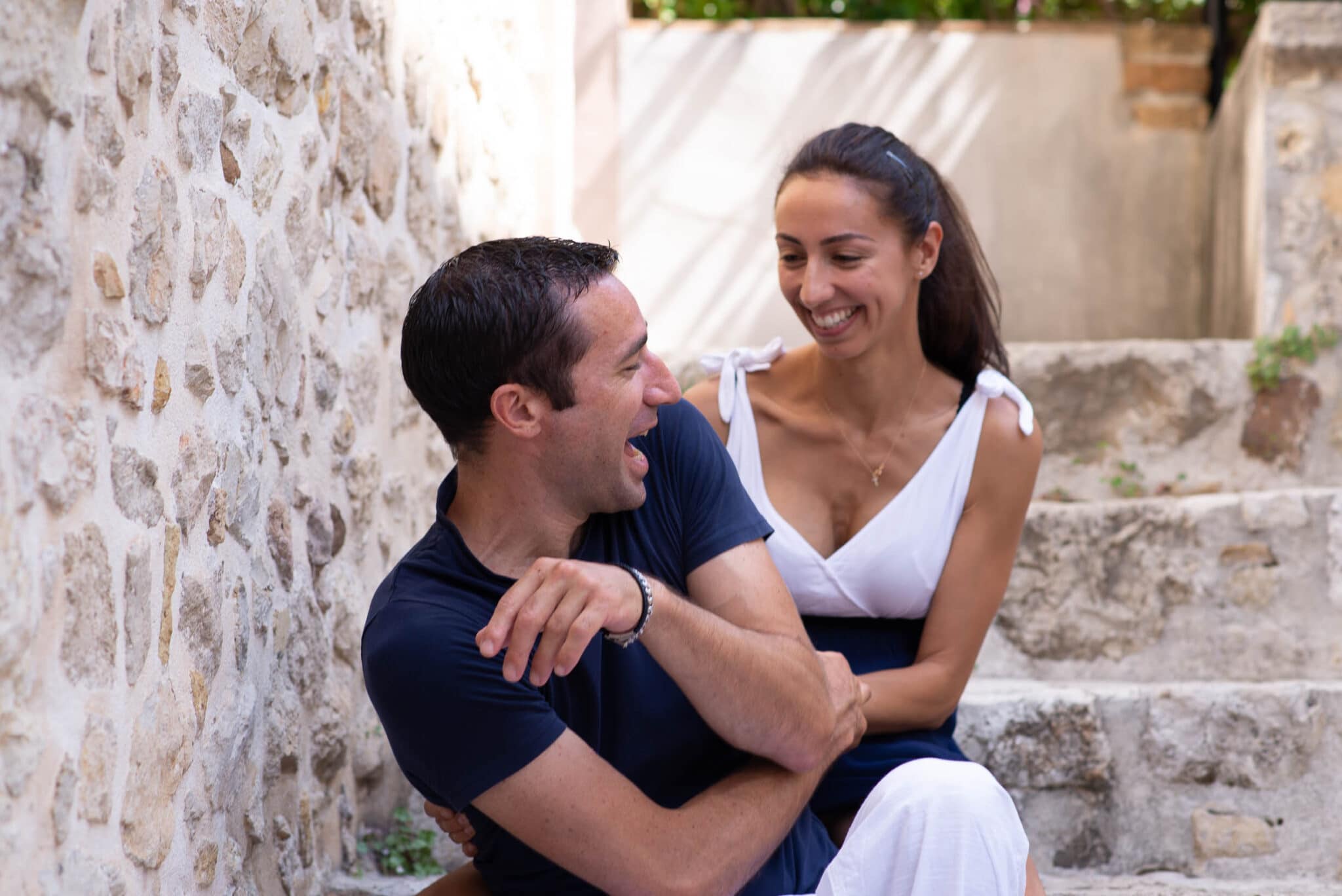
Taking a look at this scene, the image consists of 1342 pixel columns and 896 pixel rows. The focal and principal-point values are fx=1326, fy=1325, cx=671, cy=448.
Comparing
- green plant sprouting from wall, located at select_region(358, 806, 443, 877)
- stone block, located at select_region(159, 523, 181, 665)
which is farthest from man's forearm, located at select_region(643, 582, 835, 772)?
green plant sprouting from wall, located at select_region(358, 806, 443, 877)

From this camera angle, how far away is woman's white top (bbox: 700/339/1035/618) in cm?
209

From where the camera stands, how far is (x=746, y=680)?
148 centimetres

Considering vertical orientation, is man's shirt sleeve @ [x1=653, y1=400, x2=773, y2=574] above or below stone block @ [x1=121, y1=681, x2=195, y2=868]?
above

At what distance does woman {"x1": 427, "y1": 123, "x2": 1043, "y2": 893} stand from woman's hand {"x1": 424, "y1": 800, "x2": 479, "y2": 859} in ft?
1.80

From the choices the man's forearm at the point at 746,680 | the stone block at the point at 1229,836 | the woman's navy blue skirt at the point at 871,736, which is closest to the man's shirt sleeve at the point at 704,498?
the man's forearm at the point at 746,680

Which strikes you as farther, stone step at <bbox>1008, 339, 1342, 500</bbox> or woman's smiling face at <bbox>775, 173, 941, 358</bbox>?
stone step at <bbox>1008, 339, 1342, 500</bbox>

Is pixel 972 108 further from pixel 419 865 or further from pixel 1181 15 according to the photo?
pixel 419 865

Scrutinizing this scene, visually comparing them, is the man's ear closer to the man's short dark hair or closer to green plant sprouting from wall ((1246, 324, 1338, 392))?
the man's short dark hair

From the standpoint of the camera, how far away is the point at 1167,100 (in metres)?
4.34

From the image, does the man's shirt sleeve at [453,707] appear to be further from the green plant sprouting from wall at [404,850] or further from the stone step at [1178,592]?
the stone step at [1178,592]

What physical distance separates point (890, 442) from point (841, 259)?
0.33 meters

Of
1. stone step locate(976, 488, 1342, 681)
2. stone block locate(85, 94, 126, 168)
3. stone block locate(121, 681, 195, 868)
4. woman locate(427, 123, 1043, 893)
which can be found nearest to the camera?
stone block locate(85, 94, 126, 168)

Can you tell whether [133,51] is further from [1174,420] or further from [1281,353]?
[1281,353]

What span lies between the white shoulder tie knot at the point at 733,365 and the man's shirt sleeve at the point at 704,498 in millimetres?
533
